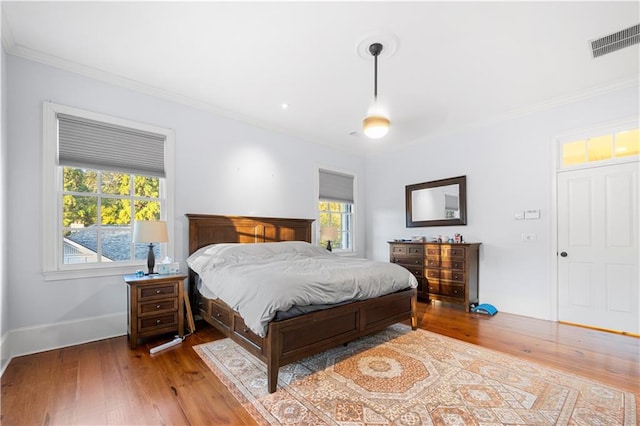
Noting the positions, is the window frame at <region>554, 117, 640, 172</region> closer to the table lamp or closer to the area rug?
the area rug

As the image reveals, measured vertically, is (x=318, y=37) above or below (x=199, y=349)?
above

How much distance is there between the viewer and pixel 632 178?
10.8ft

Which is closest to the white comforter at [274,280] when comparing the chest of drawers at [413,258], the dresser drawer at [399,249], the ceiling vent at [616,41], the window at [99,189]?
the window at [99,189]

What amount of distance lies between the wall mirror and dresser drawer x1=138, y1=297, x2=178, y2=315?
4007 millimetres

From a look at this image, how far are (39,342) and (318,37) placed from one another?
3.79 meters

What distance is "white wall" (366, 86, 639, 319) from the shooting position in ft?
12.4

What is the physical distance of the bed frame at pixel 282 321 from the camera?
2.18 metres

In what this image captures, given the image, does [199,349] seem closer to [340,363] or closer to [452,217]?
[340,363]

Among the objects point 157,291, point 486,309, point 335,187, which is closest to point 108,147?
point 157,291

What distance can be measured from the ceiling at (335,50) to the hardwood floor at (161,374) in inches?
111

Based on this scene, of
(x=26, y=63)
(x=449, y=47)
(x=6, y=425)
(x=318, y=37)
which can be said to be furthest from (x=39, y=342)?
(x=449, y=47)

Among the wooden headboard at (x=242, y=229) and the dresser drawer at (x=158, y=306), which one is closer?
the dresser drawer at (x=158, y=306)

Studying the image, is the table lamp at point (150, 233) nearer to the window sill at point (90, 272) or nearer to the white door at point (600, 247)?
the window sill at point (90, 272)

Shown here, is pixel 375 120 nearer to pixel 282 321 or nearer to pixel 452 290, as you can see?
pixel 282 321
